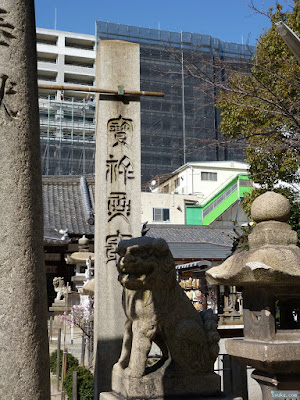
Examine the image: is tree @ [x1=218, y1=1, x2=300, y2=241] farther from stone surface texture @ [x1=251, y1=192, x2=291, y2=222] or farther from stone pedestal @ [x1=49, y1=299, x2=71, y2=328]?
stone pedestal @ [x1=49, y1=299, x2=71, y2=328]

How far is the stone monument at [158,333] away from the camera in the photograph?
3.38m

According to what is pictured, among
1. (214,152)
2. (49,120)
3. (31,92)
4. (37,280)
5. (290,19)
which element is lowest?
(37,280)

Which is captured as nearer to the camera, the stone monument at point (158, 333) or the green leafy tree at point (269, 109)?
the stone monument at point (158, 333)

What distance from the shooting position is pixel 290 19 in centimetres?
796

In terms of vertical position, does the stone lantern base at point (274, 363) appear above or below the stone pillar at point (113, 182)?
below

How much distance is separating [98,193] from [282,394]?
11.4 feet

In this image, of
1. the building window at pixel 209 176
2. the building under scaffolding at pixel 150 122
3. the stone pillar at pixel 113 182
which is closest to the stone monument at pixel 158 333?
the stone pillar at pixel 113 182

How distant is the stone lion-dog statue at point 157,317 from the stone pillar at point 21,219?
147cm

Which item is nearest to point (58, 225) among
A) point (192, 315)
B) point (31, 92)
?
point (192, 315)

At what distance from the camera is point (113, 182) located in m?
5.94

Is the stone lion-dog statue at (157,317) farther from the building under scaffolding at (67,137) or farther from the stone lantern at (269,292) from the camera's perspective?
the building under scaffolding at (67,137)

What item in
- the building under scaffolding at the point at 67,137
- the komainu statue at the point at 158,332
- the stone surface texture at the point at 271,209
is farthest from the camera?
the building under scaffolding at the point at 67,137

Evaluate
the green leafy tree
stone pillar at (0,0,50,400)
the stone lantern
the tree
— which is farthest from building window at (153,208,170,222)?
stone pillar at (0,0,50,400)

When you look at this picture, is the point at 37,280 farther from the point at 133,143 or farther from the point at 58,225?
the point at 58,225
